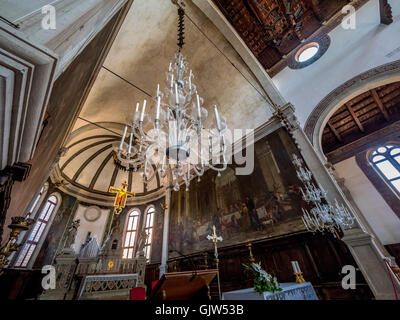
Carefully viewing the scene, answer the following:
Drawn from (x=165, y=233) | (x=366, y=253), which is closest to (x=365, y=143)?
(x=366, y=253)

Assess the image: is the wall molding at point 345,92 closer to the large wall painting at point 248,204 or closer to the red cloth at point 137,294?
the large wall painting at point 248,204

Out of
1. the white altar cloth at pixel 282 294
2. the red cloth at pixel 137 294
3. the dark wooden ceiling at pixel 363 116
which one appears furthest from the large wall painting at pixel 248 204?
the dark wooden ceiling at pixel 363 116

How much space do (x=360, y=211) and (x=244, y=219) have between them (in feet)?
24.8

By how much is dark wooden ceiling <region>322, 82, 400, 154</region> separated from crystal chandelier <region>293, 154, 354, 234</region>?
24.5ft

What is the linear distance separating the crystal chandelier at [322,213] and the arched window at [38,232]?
1256 cm

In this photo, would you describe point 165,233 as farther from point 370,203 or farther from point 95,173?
point 370,203

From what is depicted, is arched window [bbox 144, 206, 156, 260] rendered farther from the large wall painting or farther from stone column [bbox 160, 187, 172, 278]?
the large wall painting

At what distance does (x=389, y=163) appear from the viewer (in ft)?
30.4

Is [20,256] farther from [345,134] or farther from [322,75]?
[345,134]

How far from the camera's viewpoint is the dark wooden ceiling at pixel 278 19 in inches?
293

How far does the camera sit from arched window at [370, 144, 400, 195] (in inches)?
348

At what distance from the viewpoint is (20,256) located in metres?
8.02
